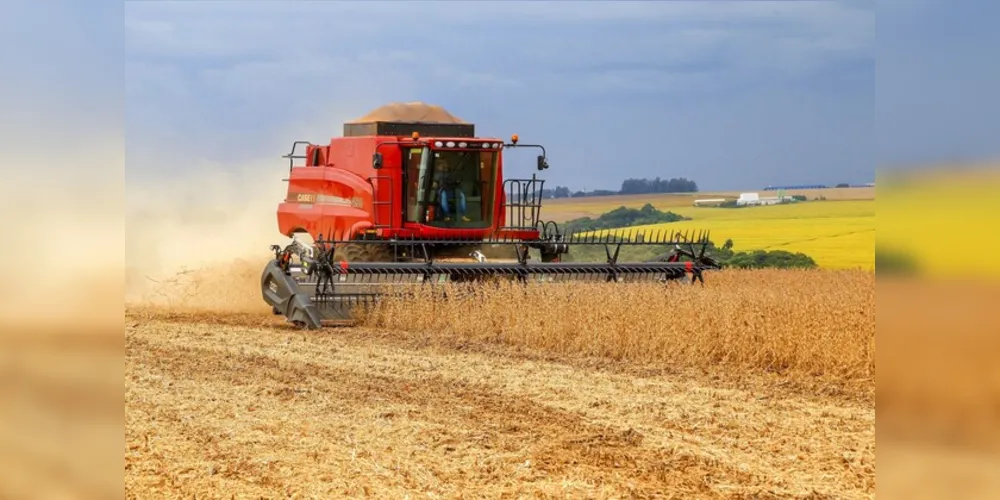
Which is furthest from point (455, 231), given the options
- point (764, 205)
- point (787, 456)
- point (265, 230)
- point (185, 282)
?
point (764, 205)

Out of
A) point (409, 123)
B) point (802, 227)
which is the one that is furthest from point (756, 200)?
point (409, 123)

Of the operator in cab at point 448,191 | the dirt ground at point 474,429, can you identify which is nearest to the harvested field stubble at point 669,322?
the dirt ground at point 474,429

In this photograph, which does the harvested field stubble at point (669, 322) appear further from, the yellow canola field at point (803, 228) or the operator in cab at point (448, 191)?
the yellow canola field at point (803, 228)

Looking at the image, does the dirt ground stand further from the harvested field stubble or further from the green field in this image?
the green field

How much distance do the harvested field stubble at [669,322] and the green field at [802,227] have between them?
13011 mm

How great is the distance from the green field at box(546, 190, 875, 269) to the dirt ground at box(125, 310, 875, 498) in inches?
654

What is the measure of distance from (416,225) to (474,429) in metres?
9.60

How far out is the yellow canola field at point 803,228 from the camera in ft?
95.2

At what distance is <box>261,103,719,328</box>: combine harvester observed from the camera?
15.9 metres

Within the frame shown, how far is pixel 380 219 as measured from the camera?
Result: 17.7 metres
